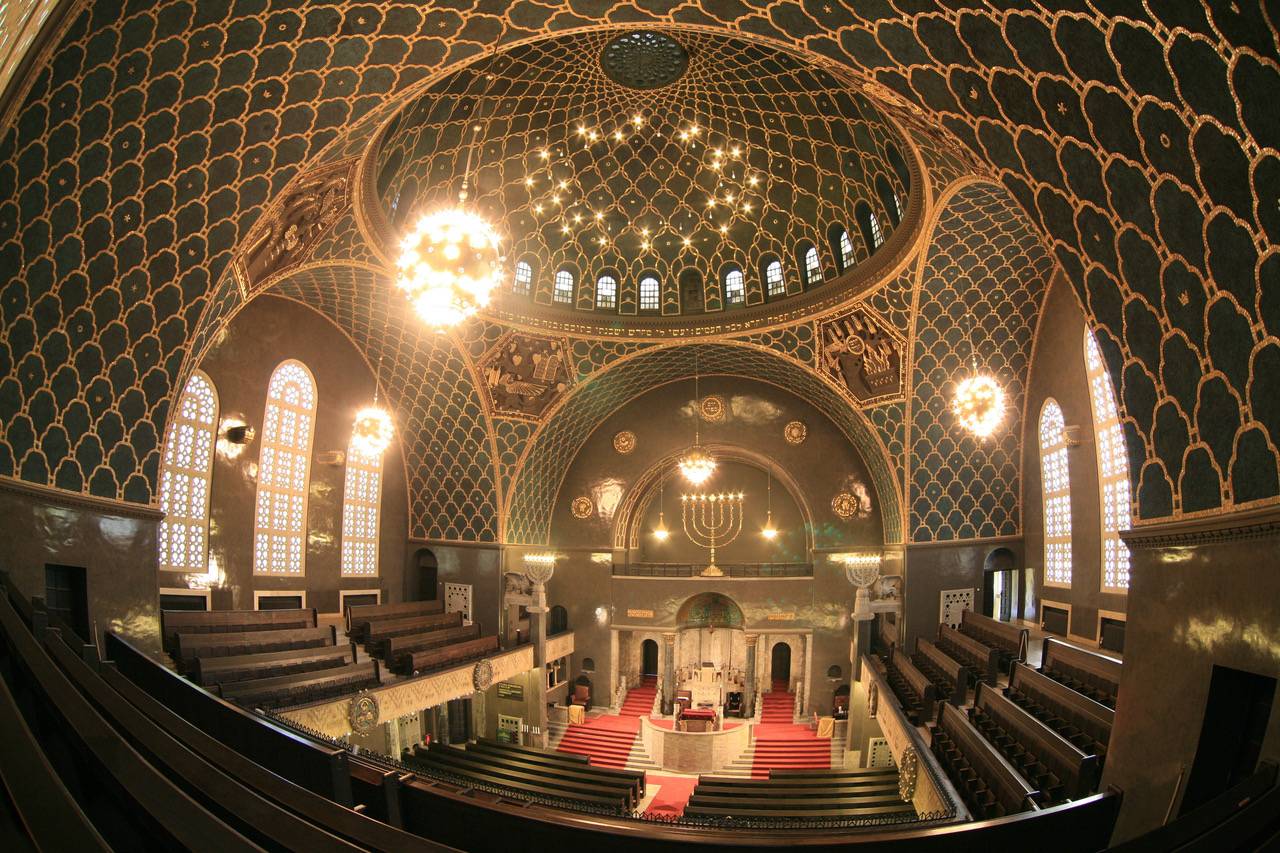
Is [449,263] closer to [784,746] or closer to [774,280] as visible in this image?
[774,280]

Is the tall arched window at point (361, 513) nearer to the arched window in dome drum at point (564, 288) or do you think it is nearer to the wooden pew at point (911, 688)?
the arched window in dome drum at point (564, 288)

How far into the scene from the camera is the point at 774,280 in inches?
808

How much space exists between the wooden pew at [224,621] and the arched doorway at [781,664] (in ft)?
53.9

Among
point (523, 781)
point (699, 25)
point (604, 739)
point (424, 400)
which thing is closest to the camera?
point (699, 25)

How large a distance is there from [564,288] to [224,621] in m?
12.3

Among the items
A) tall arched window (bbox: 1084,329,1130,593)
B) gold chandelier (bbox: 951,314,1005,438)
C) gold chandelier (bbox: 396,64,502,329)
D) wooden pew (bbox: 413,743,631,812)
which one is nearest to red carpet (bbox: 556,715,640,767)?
wooden pew (bbox: 413,743,631,812)

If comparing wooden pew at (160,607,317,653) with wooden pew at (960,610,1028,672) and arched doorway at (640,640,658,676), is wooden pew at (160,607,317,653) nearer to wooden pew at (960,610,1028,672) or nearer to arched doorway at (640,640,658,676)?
arched doorway at (640,640,658,676)

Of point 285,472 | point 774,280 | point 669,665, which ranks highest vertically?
point 774,280

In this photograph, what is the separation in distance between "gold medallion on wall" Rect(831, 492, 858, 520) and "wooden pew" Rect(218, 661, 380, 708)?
1502 cm

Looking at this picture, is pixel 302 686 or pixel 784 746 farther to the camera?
pixel 784 746

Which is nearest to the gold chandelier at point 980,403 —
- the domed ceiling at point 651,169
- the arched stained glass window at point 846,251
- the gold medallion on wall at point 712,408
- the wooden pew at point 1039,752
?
the domed ceiling at point 651,169

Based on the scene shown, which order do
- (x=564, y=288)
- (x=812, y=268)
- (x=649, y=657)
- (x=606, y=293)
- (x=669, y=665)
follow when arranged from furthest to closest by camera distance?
(x=649, y=657) < (x=669, y=665) < (x=606, y=293) < (x=564, y=288) < (x=812, y=268)

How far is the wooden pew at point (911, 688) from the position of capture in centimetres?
1342

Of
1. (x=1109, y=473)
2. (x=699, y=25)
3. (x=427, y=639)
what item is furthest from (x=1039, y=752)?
(x=427, y=639)
